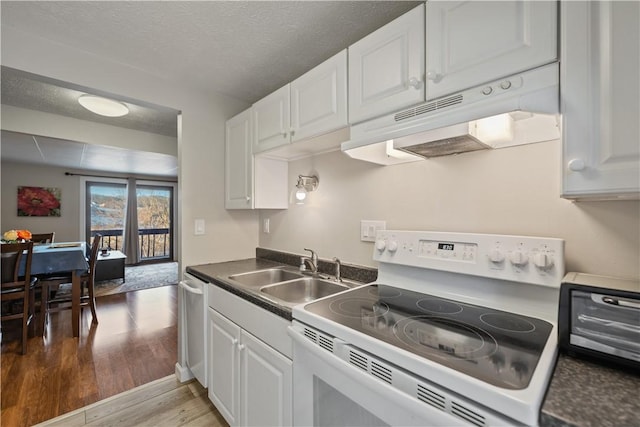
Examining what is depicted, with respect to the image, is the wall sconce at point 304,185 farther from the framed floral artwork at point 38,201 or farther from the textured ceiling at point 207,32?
the framed floral artwork at point 38,201

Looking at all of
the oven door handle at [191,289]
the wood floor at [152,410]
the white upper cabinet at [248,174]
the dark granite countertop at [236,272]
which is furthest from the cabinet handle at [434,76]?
the wood floor at [152,410]

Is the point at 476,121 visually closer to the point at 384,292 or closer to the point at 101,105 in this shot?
the point at 384,292

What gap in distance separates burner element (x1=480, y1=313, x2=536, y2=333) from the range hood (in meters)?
0.64

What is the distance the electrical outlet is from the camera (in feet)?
5.00

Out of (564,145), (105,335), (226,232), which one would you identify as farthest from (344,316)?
(105,335)

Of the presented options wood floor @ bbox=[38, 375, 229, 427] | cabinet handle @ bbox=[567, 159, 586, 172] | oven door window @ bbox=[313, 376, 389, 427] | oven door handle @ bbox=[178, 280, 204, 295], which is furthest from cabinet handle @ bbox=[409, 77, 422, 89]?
wood floor @ bbox=[38, 375, 229, 427]

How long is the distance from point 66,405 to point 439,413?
238cm

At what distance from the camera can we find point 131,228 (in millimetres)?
6242

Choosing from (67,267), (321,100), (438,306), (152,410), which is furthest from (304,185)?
(67,267)

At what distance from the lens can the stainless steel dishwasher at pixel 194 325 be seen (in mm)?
1748

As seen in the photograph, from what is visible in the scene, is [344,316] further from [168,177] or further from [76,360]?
[168,177]

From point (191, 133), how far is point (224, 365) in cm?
162

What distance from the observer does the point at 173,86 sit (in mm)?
1996

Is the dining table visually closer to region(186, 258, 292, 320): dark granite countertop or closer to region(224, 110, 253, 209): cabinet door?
region(186, 258, 292, 320): dark granite countertop
